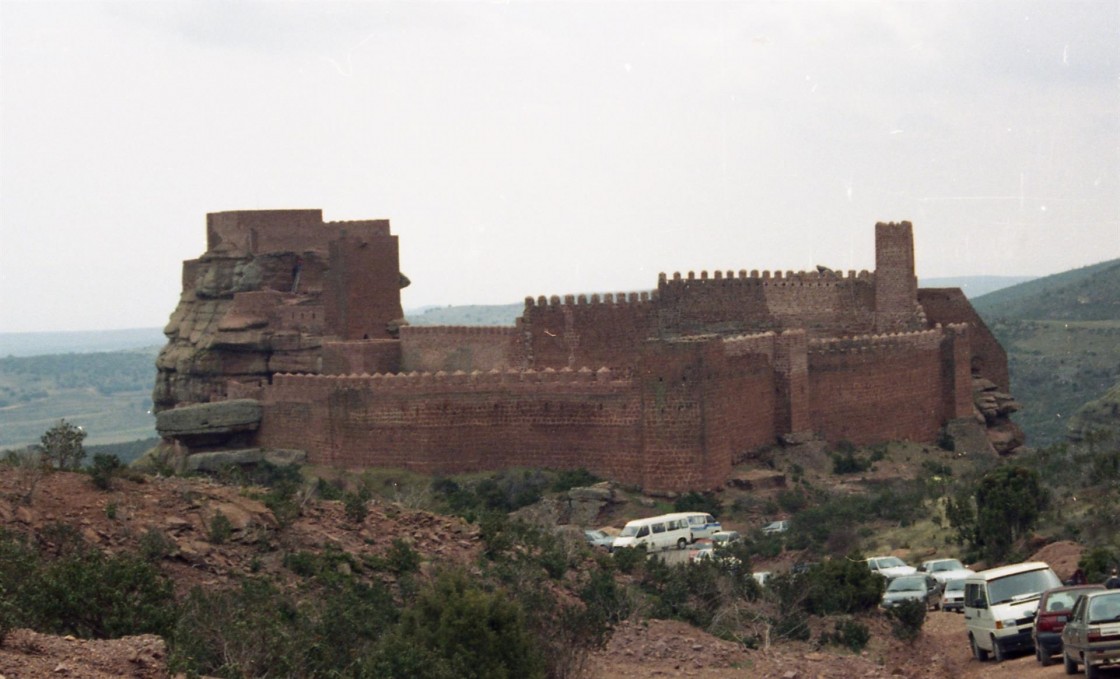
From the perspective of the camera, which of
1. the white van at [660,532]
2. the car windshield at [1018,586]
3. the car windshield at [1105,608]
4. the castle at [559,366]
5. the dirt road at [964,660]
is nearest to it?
the car windshield at [1105,608]

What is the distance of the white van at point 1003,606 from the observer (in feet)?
61.4

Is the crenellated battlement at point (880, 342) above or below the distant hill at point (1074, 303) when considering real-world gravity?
below

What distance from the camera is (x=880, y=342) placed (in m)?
36.9

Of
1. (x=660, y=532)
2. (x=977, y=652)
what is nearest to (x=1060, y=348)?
(x=660, y=532)

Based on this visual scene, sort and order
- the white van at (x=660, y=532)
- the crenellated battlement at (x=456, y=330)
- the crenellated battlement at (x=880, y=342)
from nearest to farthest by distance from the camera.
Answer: the white van at (x=660, y=532) < the crenellated battlement at (x=880, y=342) < the crenellated battlement at (x=456, y=330)

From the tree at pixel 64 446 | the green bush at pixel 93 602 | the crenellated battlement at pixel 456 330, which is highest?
the crenellated battlement at pixel 456 330

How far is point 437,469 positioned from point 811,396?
739 centimetres

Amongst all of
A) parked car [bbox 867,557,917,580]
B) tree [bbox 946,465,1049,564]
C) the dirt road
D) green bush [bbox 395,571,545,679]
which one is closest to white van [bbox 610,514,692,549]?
parked car [bbox 867,557,917,580]

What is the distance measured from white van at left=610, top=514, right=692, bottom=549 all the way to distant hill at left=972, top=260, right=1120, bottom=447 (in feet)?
73.3

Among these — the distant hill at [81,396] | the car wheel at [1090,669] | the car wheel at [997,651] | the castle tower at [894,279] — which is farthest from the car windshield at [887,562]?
the distant hill at [81,396]

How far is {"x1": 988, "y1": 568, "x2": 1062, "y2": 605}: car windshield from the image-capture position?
19016 millimetres

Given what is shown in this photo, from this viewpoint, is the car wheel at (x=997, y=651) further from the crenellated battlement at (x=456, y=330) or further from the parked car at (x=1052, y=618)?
the crenellated battlement at (x=456, y=330)

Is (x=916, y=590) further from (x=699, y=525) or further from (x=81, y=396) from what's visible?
(x=81, y=396)

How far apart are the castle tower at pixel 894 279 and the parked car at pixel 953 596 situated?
15.4 metres
